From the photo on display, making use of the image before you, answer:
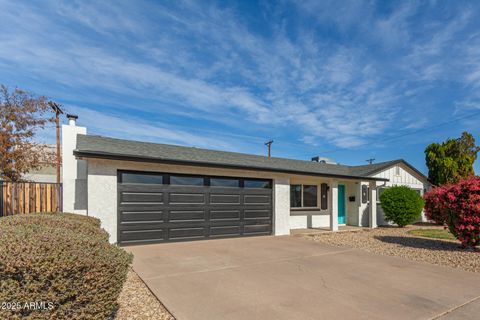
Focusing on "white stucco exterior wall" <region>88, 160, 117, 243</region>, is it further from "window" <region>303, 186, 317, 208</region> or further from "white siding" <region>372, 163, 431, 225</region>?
"white siding" <region>372, 163, 431, 225</region>

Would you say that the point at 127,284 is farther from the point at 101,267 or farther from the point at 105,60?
the point at 105,60

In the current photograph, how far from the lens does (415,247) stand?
861 cm

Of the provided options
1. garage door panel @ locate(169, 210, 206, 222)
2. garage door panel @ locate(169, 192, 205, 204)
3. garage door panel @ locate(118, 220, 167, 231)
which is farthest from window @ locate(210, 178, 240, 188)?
garage door panel @ locate(118, 220, 167, 231)

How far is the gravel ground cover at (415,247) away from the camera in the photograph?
6.81 metres

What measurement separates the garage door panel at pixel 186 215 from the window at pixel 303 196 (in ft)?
17.2

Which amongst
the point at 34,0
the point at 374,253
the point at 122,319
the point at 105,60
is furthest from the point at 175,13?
the point at 374,253

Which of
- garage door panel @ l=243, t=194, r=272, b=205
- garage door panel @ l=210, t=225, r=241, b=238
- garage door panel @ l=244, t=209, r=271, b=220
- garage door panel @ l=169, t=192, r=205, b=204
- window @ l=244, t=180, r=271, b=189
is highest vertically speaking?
window @ l=244, t=180, r=271, b=189

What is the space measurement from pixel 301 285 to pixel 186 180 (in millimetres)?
5490

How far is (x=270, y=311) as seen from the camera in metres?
3.68

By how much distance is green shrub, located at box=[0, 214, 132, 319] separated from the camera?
7.38 ft

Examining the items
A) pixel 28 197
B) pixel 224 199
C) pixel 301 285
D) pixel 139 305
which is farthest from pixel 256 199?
pixel 28 197

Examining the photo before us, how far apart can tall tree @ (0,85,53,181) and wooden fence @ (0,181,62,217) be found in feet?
12.5

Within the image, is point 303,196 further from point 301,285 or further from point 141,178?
point 301,285

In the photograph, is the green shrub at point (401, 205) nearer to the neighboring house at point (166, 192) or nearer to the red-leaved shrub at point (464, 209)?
the neighboring house at point (166, 192)
